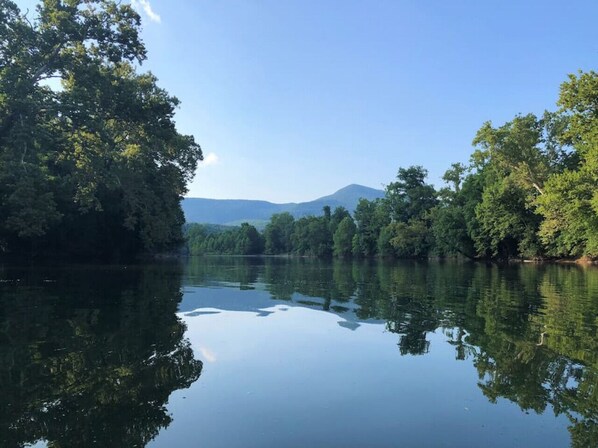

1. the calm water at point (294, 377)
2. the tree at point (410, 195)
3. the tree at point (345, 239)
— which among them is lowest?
the calm water at point (294, 377)

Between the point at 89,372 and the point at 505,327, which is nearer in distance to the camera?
the point at 89,372

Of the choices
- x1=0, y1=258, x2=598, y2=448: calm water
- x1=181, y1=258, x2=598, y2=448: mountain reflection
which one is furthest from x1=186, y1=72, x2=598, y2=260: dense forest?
x1=0, y1=258, x2=598, y2=448: calm water

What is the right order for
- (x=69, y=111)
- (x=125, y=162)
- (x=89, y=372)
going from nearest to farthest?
(x=89, y=372), (x=69, y=111), (x=125, y=162)

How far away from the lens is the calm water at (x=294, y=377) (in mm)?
5234

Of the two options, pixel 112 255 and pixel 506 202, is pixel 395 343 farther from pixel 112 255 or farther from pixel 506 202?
pixel 506 202

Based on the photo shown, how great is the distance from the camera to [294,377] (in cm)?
755

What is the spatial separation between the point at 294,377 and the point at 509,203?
63.4 metres

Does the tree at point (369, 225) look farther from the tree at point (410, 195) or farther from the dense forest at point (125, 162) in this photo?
the dense forest at point (125, 162)

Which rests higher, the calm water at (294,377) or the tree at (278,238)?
the tree at (278,238)

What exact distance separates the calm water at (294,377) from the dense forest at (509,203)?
25369 millimetres

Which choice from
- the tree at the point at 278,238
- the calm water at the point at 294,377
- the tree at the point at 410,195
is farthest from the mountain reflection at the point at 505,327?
the tree at the point at 278,238

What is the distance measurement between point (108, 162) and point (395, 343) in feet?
104

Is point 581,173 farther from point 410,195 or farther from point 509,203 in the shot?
point 410,195

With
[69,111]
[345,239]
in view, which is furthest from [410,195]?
[69,111]
